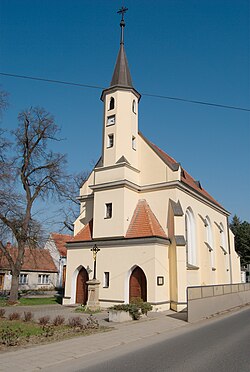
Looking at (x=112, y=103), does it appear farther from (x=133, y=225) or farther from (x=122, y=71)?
(x=133, y=225)

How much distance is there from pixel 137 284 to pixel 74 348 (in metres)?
12.0

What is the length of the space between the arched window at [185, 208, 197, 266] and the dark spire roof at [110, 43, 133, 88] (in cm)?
1144

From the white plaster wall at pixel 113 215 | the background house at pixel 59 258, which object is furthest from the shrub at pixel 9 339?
the background house at pixel 59 258

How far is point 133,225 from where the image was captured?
22875 mm

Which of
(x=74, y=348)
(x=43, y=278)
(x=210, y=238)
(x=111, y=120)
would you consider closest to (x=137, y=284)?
(x=74, y=348)

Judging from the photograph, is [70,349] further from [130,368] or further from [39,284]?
[39,284]

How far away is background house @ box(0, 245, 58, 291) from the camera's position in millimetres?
39969

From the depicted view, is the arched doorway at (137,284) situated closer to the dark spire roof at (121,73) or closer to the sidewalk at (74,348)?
the sidewalk at (74,348)

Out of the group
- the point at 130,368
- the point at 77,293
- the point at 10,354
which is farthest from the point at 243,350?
the point at 77,293

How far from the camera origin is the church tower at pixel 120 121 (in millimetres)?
24922

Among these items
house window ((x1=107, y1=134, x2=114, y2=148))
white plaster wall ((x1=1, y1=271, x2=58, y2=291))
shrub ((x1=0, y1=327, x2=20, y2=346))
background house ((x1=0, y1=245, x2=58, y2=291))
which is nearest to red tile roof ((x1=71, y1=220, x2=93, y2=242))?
house window ((x1=107, y1=134, x2=114, y2=148))

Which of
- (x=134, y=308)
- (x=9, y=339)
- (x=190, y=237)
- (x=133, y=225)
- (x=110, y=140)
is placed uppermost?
(x=110, y=140)

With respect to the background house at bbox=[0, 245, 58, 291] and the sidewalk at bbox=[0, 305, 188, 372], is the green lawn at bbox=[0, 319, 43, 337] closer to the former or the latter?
the sidewalk at bbox=[0, 305, 188, 372]

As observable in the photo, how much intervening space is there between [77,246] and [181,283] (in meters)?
8.05
